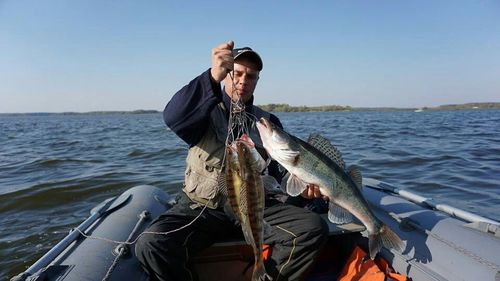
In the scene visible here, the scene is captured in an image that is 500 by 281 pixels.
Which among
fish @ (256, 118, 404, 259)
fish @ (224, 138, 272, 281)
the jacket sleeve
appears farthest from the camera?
the jacket sleeve

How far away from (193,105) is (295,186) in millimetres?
1235

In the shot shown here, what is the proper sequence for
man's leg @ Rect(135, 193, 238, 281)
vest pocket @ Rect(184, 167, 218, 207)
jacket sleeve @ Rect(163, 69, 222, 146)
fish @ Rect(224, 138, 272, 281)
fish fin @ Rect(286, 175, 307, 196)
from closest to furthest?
fish @ Rect(224, 138, 272, 281), fish fin @ Rect(286, 175, 307, 196), man's leg @ Rect(135, 193, 238, 281), jacket sleeve @ Rect(163, 69, 222, 146), vest pocket @ Rect(184, 167, 218, 207)

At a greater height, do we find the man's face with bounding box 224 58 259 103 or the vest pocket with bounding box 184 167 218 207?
the man's face with bounding box 224 58 259 103

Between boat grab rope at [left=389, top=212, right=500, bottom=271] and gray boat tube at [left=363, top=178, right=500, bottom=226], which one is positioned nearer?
boat grab rope at [left=389, top=212, right=500, bottom=271]

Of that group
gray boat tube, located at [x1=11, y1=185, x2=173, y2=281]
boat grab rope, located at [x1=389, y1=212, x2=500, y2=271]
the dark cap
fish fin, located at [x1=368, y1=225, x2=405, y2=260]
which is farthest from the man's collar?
boat grab rope, located at [x1=389, y1=212, x2=500, y2=271]

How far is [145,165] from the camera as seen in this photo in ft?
45.9

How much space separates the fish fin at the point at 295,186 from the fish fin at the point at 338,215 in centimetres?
49

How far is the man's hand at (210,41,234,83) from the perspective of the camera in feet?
9.61

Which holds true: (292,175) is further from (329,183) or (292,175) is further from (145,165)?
(145,165)

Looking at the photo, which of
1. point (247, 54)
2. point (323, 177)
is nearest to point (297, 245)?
point (323, 177)

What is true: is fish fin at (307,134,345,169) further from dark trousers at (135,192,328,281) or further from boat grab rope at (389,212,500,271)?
boat grab rope at (389,212,500,271)

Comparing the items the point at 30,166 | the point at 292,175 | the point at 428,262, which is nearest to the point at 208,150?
the point at 292,175

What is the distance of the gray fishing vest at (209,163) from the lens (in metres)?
3.71

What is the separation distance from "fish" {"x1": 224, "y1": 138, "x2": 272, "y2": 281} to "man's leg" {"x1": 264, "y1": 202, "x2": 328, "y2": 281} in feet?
2.55
